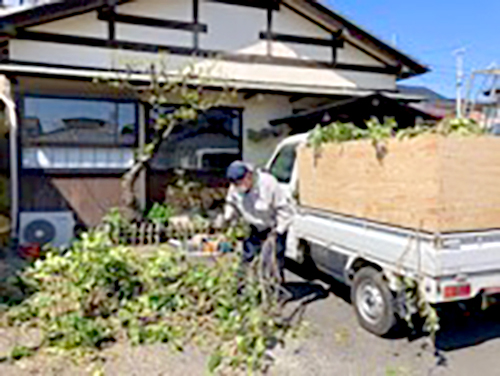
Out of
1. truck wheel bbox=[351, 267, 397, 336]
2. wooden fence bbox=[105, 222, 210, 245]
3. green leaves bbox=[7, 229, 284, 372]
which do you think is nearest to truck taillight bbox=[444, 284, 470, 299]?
truck wheel bbox=[351, 267, 397, 336]

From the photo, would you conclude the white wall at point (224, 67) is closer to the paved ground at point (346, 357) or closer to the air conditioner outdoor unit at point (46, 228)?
the air conditioner outdoor unit at point (46, 228)

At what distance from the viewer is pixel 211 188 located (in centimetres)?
977

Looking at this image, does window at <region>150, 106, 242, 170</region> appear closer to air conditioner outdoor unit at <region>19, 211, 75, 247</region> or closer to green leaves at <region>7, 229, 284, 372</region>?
air conditioner outdoor unit at <region>19, 211, 75, 247</region>

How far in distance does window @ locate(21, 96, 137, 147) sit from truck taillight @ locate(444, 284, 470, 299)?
719 centimetres

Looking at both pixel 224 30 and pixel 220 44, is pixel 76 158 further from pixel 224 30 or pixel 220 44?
pixel 224 30

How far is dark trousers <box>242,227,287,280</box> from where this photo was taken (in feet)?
15.7

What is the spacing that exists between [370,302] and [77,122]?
6.87 metres

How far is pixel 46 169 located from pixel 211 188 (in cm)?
337

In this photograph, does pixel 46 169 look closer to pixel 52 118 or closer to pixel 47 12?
pixel 52 118

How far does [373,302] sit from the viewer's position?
4.15 m

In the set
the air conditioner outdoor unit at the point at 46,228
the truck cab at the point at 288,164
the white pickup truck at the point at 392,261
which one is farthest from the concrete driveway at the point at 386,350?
the air conditioner outdoor unit at the point at 46,228

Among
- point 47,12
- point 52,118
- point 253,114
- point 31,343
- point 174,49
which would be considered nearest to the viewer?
point 31,343

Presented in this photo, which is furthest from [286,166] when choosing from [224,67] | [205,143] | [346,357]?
[224,67]

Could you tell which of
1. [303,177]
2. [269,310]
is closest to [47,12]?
[303,177]
